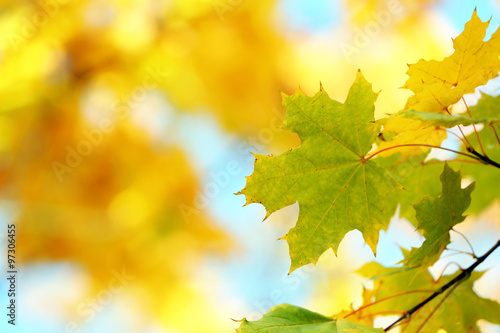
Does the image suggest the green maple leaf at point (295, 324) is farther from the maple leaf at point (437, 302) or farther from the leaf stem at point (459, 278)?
the maple leaf at point (437, 302)

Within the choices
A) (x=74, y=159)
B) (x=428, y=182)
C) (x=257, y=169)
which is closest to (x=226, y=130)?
(x=74, y=159)

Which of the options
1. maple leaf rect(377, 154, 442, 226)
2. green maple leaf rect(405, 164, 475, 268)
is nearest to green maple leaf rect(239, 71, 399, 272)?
green maple leaf rect(405, 164, 475, 268)

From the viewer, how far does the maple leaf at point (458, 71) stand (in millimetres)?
517

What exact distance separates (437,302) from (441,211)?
1.00ft

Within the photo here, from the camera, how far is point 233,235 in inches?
149

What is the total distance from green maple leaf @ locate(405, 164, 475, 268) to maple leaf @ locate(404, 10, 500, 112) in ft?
0.28

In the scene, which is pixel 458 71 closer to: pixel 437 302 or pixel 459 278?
pixel 459 278

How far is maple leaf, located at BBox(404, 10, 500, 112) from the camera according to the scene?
20.4 inches

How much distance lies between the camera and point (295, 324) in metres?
0.54

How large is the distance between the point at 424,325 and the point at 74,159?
322 cm

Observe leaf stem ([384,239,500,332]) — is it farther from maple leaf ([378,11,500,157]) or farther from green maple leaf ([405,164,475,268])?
maple leaf ([378,11,500,157])

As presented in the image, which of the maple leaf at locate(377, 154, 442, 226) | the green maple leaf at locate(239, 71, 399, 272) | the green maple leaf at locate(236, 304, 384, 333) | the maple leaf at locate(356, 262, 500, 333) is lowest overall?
the green maple leaf at locate(236, 304, 384, 333)

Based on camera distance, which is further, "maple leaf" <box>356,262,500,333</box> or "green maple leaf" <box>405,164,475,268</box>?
"maple leaf" <box>356,262,500,333</box>

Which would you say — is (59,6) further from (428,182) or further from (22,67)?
(428,182)
